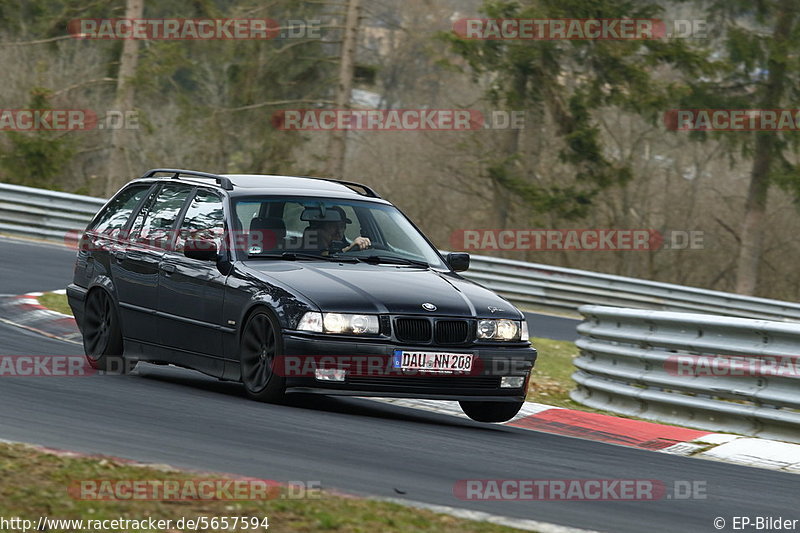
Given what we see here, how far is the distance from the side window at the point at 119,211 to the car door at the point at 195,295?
0.90 meters

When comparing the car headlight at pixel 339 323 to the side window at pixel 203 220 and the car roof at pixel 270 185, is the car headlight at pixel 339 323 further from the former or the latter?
the car roof at pixel 270 185

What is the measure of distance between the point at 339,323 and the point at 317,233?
127 cm

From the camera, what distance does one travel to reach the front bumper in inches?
330

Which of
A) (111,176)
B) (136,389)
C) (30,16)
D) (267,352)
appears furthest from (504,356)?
(30,16)

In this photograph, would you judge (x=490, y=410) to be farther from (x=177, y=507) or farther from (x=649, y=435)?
(x=177, y=507)

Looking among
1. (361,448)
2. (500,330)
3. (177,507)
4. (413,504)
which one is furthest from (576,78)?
(177,507)

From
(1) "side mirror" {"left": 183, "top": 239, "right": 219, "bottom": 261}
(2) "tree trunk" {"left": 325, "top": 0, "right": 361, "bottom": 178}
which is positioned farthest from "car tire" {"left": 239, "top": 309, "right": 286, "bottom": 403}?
(2) "tree trunk" {"left": 325, "top": 0, "right": 361, "bottom": 178}

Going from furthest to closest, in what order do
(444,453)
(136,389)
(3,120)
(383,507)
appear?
(3,120) < (136,389) < (444,453) < (383,507)

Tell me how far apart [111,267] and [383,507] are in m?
5.40

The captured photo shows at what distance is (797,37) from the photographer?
3159cm

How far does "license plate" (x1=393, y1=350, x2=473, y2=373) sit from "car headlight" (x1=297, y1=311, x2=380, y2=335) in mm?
238

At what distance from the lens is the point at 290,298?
8516 mm

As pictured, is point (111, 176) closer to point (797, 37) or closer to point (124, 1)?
point (124, 1)

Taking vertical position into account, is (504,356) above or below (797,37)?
below
